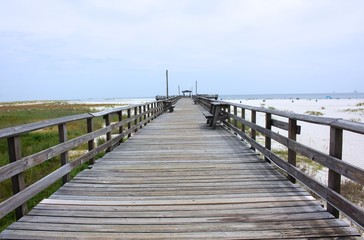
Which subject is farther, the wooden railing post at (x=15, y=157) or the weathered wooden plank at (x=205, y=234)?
the wooden railing post at (x=15, y=157)

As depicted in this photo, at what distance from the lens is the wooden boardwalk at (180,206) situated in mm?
2820

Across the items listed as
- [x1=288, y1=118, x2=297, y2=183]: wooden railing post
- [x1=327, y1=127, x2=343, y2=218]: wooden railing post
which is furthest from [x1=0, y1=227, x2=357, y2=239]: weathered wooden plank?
[x1=288, y1=118, x2=297, y2=183]: wooden railing post

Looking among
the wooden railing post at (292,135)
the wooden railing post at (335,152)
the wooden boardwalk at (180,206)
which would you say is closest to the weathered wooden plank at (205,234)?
the wooden boardwalk at (180,206)

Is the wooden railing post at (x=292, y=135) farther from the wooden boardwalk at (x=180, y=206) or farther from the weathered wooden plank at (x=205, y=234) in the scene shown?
the weathered wooden plank at (x=205, y=234)

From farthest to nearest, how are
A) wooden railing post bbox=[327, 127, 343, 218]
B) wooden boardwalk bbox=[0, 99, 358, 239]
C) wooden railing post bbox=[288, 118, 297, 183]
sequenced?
wooden railing post bbox=[288, 118, 297, 183] → wooden railing post bbox=[327, 127, 343, 218] → wooden boardwalk bbox=[0, 99, 358, 239]

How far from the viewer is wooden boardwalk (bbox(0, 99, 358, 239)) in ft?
9.25

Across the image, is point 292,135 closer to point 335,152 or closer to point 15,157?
point 335,152

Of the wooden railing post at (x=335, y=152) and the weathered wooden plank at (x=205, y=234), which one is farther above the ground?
the wooden railing post at (x=335, y=152)

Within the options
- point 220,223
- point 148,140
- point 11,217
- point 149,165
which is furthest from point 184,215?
point 148,140

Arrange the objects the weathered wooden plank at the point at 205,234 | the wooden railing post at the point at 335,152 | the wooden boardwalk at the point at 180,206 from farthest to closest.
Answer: the wooden railing post at the point at 335,152 < the wooden boardwalk at the point at 180,206 < the weathered wooden plank at the point at 205,234

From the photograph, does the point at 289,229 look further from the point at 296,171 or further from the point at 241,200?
the point at 296,171

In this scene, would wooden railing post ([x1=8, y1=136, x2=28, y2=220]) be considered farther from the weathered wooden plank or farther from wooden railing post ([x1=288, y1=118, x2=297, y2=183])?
wooden railing post ([x1=288, y1=118, x2=297, y2=183])

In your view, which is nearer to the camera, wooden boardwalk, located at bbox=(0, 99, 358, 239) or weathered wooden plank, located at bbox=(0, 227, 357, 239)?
weathered wooden plank, located at bbox=(0, 227, 357, 239)

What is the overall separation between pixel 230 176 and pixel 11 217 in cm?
335
